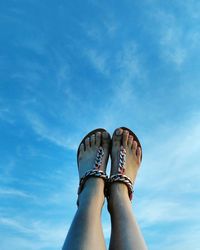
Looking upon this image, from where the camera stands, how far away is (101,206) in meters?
1.79

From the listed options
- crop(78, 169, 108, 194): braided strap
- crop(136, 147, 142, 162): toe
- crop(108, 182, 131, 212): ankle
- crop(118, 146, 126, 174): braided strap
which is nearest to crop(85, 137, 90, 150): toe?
crop(118, 146, 126, 174): braided strap

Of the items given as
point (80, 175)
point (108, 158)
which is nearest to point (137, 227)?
point (80, 175)

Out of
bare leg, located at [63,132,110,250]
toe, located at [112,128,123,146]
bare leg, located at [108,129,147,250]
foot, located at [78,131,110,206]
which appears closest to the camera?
bare leg, located at [63,132,110,250]

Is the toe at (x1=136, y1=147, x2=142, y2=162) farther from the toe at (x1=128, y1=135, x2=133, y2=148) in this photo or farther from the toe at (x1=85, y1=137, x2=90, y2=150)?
the toe at (x1=85, y1=137, x2=90, y2=150)

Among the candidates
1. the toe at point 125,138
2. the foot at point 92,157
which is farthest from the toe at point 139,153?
the foot at point 92,157

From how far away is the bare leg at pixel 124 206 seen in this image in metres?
1.45

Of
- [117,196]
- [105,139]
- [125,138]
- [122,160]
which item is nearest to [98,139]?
[105,139]

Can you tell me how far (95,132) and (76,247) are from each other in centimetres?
152

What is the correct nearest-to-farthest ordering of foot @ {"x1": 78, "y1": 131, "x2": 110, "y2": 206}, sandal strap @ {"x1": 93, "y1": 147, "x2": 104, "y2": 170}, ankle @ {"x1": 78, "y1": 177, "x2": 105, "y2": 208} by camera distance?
ankle @ {"x1": 78, "y1": 177, "x2": 105, "y2": 208}, foot @ {"x1": 78, "y1": 131, "x2": 110, "y2": 206}, sandal strap @ {"x1": 93, "y1": 147, "x2": 104, "y2": 170}

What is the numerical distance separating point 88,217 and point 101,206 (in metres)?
0.24

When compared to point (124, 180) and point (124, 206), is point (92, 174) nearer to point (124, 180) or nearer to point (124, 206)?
point (124, 180)

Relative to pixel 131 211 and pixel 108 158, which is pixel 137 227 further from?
pixel 108 158

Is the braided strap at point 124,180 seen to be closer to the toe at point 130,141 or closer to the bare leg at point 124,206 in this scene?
the bare leg at point 124,206

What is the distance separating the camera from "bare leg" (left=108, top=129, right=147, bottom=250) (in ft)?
4.77
